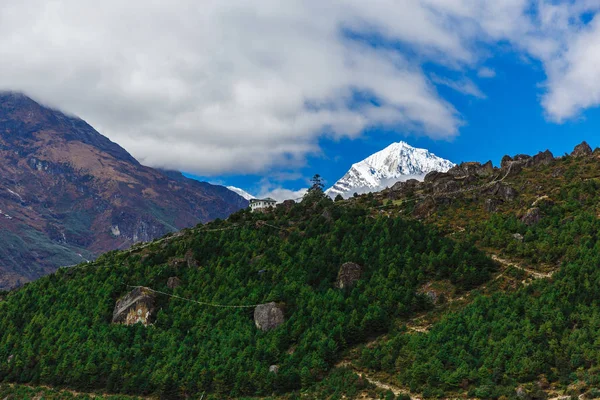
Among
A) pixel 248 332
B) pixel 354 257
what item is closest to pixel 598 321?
pixel 354 257

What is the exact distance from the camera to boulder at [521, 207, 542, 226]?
9125 cm

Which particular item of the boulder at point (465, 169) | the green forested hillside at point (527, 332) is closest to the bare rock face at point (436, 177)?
the boulder at point (465, 169)

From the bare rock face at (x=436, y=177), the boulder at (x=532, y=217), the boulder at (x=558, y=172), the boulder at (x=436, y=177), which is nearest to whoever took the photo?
the boulder at (x=532, y=217)

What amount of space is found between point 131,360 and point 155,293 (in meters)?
14.0

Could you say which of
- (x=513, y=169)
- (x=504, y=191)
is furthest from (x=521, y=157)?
(x=504, y=191)

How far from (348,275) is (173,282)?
3395cm

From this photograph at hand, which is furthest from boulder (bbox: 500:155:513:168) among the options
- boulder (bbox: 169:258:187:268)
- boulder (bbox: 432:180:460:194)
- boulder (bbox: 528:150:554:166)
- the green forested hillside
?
boulder (bbox: 169:258:187:268)

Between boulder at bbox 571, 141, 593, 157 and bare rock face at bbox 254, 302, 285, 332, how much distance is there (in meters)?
73.5

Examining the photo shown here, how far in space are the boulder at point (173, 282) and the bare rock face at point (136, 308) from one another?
3608 millimetres

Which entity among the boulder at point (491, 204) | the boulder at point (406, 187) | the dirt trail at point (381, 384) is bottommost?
the dirt trail at point (381, 384)

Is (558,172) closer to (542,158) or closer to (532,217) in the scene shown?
(542,158)

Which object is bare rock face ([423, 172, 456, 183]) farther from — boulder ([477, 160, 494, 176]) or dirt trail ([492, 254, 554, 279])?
dirt trail ([492, 254, 554, 279])

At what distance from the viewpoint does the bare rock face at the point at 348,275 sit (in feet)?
300

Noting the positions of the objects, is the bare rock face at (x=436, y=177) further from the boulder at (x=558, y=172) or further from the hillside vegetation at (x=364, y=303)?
the boulder at (x=558, y=172)
